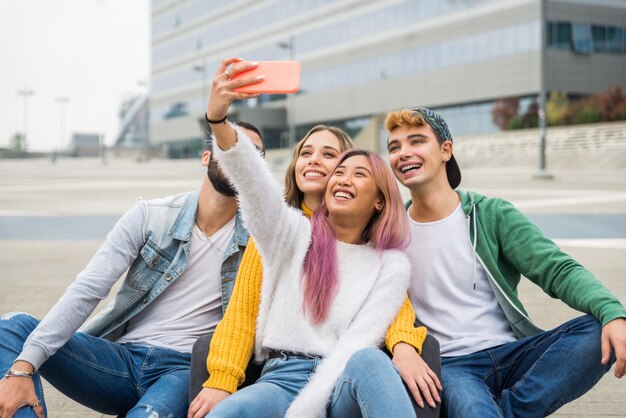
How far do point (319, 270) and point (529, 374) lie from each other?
100cm

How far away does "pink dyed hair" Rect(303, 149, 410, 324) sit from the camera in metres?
2.69

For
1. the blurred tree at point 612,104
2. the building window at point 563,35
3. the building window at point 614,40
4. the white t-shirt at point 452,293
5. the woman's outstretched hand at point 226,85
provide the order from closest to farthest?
1. the woman's outstretched hand at point 226,85
2. the white t-shirt at point 452,293
3. the blurred tree at point 612,104
4. the building window at point 563,35
5. the building window at point 614,40

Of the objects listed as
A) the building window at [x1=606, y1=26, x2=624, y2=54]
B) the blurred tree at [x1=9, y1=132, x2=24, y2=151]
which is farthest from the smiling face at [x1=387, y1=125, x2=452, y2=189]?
the blurred tree at [x1=9, y1=132, x2=24, y2=151]

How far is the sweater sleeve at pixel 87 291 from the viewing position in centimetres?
264

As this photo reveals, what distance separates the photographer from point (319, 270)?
107 inches

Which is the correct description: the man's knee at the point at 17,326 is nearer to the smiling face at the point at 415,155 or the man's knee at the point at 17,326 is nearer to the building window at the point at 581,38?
the smiling face at the point at 415,155

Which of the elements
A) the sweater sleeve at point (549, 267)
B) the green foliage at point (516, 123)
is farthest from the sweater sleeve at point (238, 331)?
the green foliage at point (516, 123)

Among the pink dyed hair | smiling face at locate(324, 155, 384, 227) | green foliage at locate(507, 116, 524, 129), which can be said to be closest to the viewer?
the pink dyed hair

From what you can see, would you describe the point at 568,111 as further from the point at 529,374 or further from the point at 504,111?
the point at 529,374

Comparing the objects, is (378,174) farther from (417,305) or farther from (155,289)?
(155,289)

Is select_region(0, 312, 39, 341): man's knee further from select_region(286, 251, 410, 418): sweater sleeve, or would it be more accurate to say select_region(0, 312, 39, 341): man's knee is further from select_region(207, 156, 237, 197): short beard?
select_region(286, 251, 410, 418): sweater sleeve

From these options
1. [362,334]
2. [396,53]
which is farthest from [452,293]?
[396,53]

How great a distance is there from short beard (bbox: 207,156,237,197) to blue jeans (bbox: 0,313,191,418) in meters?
0.78

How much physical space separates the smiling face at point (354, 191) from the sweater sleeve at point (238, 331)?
42cm
